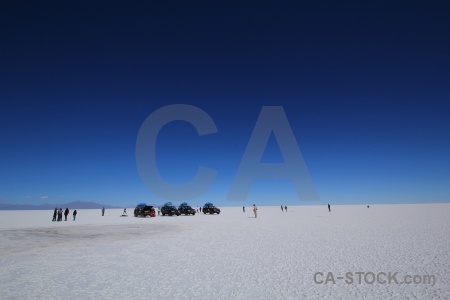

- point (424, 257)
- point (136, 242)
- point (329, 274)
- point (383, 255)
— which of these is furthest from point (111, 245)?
point (424, 257)

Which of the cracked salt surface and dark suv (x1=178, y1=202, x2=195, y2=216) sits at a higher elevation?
dark suv (x1=178, y1=202, x2=195, y2=216)

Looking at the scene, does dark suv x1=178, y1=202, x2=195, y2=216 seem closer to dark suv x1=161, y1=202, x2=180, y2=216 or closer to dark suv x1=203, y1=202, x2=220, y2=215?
dark suv x1=161, y1=202, x2=180, y2=216

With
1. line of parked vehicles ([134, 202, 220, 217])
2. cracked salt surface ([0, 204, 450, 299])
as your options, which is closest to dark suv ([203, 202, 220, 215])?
line of parked vehicles ([134, 202, 220, 217])

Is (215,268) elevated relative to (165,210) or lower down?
lower down

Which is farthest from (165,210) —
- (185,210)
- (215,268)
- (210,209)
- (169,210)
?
(215,268)

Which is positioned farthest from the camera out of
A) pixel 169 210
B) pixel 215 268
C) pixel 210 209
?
pixel 210 209

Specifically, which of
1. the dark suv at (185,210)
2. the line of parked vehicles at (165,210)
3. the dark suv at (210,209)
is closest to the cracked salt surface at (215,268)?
the line of parked vehicles at (165,210)

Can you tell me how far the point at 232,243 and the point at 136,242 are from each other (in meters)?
5.35

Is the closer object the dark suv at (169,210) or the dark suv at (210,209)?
the dark suv at (169,210)

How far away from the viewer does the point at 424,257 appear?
10.9 metres

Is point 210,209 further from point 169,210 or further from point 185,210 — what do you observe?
point 169,210

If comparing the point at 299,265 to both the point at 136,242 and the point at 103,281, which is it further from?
the point at 136,242

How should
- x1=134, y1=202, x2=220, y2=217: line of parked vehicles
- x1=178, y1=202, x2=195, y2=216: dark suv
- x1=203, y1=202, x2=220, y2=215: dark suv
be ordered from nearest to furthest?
x1=134, y1=202, x2=220, y2=217: line of parked vehicles < x1=178, y1=202, x2=195, y2=216: dark suv < x1=203, y1=202, x2=220, y2=215: dark suv

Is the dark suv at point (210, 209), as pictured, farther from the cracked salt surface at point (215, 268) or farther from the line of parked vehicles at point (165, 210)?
the cracked salt surface at point (215, 268)
